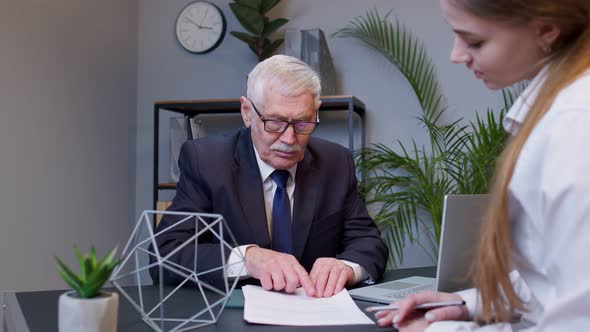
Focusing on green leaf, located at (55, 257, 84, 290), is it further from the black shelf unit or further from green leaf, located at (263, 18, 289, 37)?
green leaf, located at (263, 18, 289, 37)

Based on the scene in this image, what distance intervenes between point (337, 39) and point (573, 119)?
2610mm

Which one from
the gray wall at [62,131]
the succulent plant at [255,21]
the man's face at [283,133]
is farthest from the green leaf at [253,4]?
the man's face at [283,133]

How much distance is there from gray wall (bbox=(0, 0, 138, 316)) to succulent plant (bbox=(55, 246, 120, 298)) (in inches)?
78.2

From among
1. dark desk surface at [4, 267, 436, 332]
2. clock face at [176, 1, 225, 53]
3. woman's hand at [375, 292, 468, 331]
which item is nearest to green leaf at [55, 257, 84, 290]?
dark desk surface at [4, 267, 436, 332]

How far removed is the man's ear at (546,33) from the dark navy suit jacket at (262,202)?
84 centimetres

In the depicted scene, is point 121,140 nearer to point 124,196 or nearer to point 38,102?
point 124,196

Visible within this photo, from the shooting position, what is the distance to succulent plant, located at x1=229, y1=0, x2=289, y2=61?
3047 mm

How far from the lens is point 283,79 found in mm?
1724

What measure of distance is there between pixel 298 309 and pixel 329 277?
22 centimetres

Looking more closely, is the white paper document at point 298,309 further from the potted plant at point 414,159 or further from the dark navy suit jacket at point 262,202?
the potted plant at point 414,159

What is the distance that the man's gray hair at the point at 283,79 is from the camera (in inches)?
67.6

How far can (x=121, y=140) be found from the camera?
11.1ft

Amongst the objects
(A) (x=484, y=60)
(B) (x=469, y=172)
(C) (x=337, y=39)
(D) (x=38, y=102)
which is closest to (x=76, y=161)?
(D) (x=38, y=102)

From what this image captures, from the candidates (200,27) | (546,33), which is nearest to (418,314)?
(546,33)
